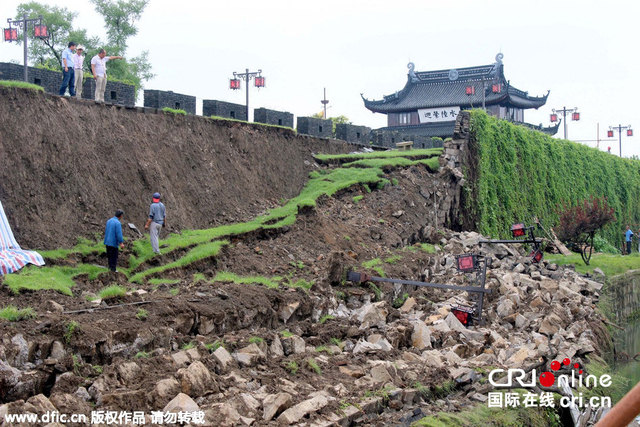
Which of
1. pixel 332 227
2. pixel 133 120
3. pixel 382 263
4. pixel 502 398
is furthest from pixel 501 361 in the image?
pixel 133 120

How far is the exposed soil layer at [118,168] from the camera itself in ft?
40.7

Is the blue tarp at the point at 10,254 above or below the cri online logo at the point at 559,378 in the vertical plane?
above

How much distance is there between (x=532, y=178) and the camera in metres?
29.9

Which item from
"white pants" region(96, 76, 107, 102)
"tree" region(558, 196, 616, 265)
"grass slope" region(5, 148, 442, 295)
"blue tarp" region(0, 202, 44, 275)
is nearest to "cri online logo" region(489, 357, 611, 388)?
"grass slope" region(5, 148, 442, 295)

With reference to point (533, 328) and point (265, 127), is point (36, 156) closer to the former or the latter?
point (265, 127)

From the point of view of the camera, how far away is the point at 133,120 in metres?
15.6

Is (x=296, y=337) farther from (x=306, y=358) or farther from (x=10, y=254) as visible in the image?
(x=10, y=254)

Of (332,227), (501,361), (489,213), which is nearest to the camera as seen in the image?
(501,361)

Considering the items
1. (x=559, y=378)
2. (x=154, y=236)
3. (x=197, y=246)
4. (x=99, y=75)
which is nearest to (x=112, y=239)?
(x=154, y=236)

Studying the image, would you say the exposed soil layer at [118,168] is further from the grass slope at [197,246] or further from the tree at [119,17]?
the tree at [119,17]

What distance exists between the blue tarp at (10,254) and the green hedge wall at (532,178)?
52.0ft

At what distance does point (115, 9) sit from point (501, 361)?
27.4m

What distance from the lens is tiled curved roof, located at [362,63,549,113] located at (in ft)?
149

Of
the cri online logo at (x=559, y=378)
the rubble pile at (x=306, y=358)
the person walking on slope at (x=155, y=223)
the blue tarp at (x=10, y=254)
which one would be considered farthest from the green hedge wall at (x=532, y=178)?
the blue tarp at (x=10, y=254)
